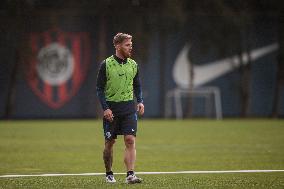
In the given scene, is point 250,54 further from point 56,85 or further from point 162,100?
point 56,85

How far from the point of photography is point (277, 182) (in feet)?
36.9

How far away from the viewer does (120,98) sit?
37.1 feet

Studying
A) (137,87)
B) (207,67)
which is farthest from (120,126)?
(207,67)

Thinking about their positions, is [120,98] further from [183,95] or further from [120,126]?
[183,95]

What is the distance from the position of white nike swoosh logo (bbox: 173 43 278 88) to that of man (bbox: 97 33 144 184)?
2443cm

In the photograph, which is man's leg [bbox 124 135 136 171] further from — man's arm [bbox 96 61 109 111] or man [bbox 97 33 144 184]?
man's arm [bbox 96 61 109 111]

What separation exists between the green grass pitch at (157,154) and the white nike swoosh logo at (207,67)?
26.8 feet

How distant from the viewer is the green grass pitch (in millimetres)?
11492

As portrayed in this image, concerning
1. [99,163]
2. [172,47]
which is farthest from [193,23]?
[99,163]

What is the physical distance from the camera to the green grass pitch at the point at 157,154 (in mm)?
11492

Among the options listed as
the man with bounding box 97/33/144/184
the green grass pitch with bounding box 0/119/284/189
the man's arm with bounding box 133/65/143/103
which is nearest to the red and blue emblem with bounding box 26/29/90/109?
the green grass pitch with bounding box 0/119/284/189

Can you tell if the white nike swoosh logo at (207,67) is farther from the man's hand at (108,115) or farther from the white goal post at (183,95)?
the man's hand at (108,115)

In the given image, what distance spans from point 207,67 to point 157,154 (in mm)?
19648

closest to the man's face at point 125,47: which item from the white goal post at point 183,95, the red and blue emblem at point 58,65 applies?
the red and blue emblem at point 58,65
